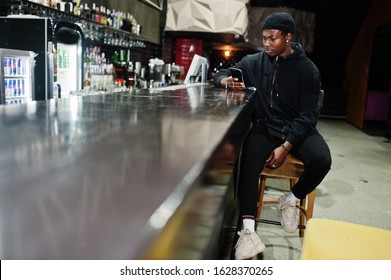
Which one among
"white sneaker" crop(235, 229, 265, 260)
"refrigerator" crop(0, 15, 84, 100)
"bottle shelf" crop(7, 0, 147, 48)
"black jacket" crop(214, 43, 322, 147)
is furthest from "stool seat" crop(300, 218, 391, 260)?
"bottle shelf" crop(7, 0, 147, 48)

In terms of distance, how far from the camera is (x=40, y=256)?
11.4 inches

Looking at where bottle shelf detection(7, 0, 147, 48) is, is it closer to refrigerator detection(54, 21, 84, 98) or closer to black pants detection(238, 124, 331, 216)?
refrigerator detection(54, 21, 84, 98)

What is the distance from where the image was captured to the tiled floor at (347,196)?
257cm

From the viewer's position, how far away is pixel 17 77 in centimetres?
303

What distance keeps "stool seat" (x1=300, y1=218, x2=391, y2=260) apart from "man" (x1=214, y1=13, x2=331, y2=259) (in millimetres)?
844

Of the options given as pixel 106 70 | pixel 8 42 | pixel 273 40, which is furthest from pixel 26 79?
pixel 273 40

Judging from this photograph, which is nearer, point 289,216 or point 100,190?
point 100,190

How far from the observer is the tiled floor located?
257cm

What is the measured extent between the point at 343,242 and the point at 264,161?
42.4 inches

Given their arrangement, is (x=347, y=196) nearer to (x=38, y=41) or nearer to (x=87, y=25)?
(x=38, y=41)

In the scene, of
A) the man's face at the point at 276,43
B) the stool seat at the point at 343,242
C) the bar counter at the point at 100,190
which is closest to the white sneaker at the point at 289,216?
the man's face at the point at 276,43

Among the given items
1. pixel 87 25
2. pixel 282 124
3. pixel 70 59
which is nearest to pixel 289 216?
pixel 282 124
